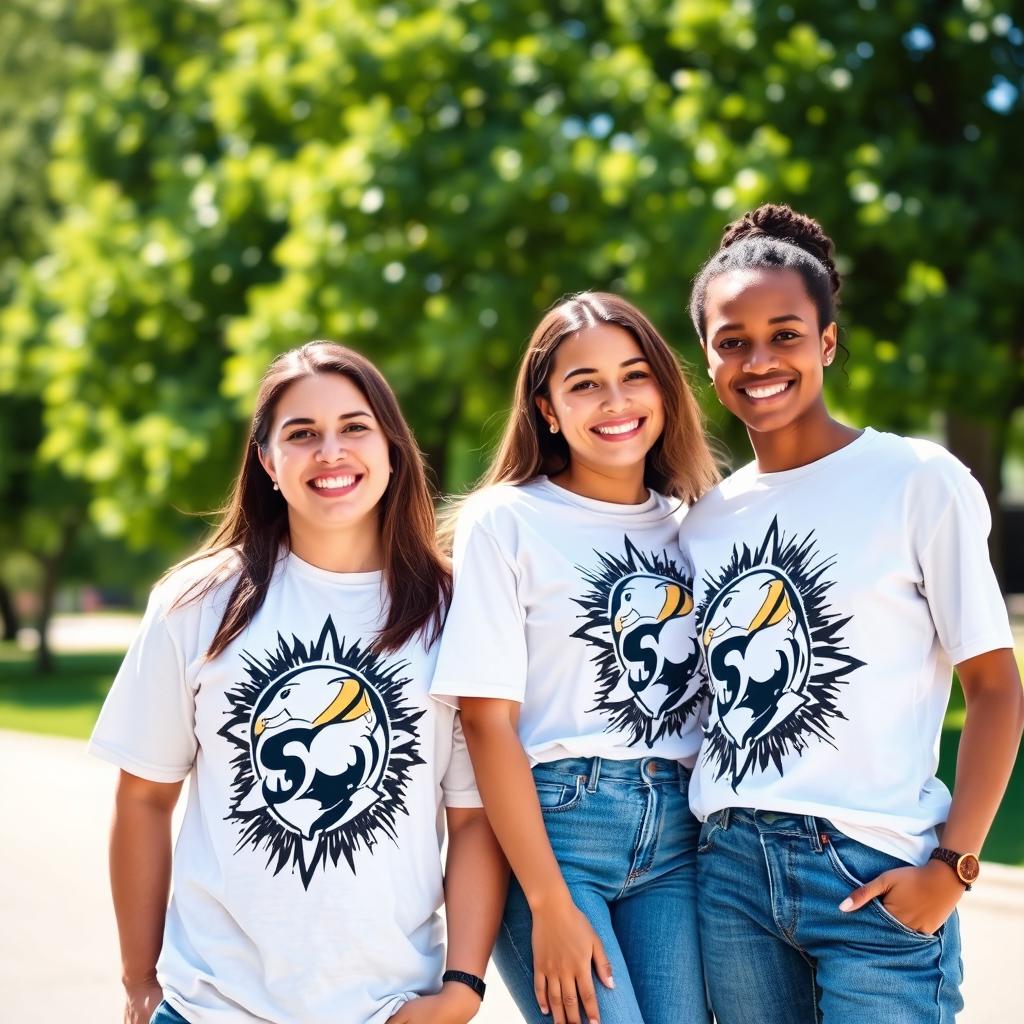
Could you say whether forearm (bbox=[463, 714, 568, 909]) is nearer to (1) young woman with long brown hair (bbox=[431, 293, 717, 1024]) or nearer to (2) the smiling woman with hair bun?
(1) young woman with long brown hair (bbox=[431, 293, 717, 1024])

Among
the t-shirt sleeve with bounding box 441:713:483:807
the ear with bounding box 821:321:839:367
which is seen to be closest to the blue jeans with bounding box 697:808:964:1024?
the t-shirt sleeve with bounding box 441:713:483:807

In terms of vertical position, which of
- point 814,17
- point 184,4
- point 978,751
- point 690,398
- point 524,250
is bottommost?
point 978,751

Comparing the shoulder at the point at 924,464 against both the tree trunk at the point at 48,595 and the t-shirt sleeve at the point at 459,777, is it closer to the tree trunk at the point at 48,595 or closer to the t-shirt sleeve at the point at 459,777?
the t-shirt sleeve at the point at 459,777

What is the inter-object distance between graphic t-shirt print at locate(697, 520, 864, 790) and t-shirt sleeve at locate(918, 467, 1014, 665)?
19cm

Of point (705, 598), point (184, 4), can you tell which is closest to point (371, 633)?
point (705, 598)

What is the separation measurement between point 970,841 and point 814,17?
10.8 m

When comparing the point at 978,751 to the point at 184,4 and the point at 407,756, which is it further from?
the point at 184,4

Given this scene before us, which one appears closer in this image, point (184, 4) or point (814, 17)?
point (814, 17)

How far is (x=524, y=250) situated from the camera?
40.9 ft

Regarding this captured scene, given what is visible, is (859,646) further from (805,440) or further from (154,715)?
(154,715)

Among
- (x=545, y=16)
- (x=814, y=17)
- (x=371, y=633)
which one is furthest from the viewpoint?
(x=545, y=16)

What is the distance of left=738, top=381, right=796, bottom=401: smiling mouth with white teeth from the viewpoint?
286 cm

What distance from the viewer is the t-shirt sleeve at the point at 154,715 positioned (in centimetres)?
272

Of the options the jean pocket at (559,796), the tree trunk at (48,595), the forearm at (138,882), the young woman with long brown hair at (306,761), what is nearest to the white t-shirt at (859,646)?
the jean pocket at (559,796)
